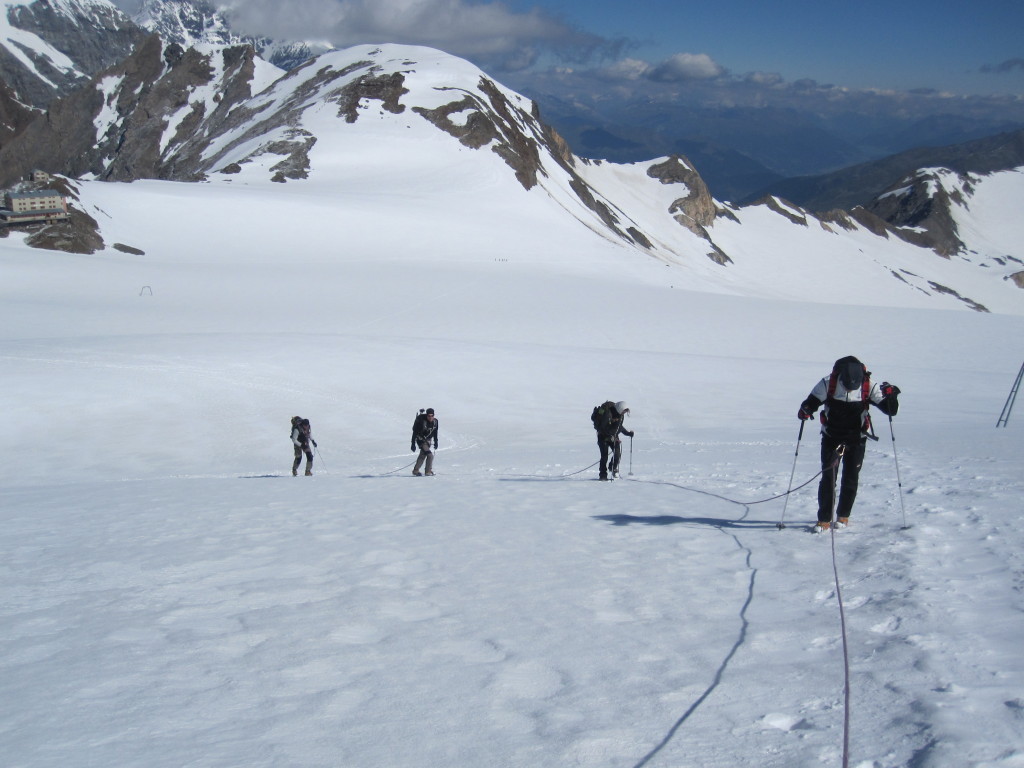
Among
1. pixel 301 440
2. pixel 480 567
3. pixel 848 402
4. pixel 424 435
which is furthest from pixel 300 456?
pixel 848 402

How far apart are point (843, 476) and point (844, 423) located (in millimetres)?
518

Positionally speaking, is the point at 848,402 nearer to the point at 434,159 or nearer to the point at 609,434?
the point at 609,434

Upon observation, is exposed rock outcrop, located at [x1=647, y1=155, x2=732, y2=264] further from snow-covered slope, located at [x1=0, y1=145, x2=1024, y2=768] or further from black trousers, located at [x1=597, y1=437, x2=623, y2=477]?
black trousers, located at [x1=597, y1=437, x2=623, y2=477]

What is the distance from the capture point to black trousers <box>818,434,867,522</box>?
7.17 m

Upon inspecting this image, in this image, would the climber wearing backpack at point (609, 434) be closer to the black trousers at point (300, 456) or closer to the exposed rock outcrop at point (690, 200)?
the black trousers at point (300, 456)

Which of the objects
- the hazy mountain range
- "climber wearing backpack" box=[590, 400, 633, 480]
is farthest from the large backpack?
the hazy mountain range

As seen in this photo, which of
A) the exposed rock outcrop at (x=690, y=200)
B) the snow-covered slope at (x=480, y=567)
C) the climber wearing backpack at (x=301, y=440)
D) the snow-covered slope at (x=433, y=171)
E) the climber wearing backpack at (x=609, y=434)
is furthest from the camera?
the exposed rock outcrop at (x=690, y=200)

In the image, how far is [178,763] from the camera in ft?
11.7

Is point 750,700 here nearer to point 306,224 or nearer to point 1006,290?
point 306,224

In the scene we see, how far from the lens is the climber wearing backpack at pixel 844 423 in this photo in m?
7.17

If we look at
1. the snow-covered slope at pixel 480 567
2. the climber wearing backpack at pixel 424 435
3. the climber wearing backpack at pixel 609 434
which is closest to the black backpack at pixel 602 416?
the climber wearing backpack at pixel 609 434

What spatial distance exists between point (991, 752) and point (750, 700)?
3.51 feet

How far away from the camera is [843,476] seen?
7.34 m

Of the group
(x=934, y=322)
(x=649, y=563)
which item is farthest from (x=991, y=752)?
(x=934, y=322)
